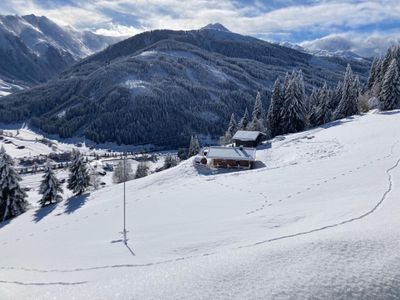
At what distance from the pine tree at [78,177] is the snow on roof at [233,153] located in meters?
19.6

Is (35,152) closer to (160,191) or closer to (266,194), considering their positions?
(160,191)

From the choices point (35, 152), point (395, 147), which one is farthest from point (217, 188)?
point (35, 152)

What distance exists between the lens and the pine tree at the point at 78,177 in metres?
57.7

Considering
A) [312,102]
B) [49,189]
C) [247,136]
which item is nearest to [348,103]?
[312,102]

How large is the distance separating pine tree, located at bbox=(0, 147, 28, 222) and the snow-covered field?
4973 mm

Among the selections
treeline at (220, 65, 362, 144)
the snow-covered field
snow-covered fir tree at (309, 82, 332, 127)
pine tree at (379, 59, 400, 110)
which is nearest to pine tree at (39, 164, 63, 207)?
the snow-covered field

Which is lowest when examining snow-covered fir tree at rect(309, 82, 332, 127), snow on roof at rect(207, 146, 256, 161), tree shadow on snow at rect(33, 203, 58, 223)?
tree shadow on snow at rect(33, 203, 58, 223)

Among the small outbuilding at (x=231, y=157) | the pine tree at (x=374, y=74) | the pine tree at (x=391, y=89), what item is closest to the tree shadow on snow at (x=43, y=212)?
the small outbuilding at (x=231, y=157)

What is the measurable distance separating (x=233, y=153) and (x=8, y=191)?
31.9 meters

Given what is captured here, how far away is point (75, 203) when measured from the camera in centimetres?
4969

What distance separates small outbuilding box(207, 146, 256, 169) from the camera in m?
53.4

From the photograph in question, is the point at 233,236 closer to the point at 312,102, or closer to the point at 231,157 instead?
the point at 231,157

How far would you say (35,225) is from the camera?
138 feet

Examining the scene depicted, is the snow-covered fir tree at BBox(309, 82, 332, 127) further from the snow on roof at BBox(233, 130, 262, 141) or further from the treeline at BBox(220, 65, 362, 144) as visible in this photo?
the snow on roof at BBox(233, 130, 262, 141)
